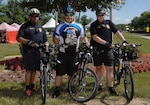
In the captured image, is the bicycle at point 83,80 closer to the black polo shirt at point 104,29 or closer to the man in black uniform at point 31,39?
the black polo shirt at point 104,29

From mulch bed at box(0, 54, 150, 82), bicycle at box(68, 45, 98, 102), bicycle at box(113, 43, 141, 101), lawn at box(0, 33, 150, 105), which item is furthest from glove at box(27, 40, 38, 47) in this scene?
mulch bed at box(0, 54, 150, 82)

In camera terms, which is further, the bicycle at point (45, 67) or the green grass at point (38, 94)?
the green grass at point (38, 94)

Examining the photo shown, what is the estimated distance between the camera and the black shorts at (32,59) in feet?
21.9

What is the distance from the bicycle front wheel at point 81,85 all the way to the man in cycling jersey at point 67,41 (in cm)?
39

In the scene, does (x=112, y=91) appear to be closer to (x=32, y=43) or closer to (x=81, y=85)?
(x=81, y=85)

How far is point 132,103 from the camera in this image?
6238mm

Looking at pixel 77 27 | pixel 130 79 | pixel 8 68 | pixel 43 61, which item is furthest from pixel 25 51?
pixel 8 68

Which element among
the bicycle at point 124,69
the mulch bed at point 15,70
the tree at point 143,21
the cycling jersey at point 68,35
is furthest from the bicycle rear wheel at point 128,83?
the tree at point 143,21

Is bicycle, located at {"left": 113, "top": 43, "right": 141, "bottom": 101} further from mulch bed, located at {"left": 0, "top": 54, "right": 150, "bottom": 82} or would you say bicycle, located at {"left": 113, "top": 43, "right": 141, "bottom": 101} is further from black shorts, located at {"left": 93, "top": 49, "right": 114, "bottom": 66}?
mulch bed, located at {"left": 0, "top": 54, "right": 150, "bottom": 82}

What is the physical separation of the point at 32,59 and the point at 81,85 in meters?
1.22

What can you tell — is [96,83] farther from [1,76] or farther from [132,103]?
[1,76]

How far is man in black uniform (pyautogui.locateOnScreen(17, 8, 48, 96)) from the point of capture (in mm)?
6453

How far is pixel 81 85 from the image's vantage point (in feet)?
21.1

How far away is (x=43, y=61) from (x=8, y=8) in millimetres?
84020
